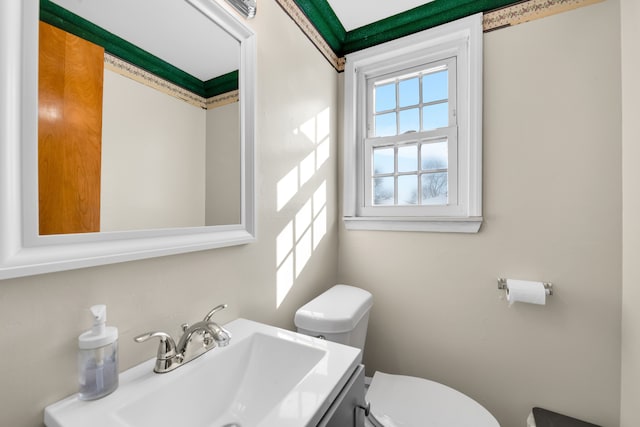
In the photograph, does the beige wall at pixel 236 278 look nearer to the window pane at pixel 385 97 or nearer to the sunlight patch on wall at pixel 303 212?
the sunlight patch on wall at pixel 303 212

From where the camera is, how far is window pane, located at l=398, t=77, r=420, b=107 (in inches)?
66.4

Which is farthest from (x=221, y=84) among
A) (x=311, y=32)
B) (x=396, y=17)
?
(x=396, y=17)

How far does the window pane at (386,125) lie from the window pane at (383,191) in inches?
11.3

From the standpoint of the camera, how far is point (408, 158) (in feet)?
5.59

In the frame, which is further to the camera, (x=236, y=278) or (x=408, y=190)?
(x=408, y=190)

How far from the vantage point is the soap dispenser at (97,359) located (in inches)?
23.5

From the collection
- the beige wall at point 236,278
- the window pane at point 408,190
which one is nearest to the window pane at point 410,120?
the window pane at point 408,190

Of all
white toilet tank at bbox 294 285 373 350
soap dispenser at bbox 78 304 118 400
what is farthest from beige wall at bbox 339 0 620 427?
soap dispenser at bbox 78 304 118 400

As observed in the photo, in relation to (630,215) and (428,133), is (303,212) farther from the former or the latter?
(630,215)

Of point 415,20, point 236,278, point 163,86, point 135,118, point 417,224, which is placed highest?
point 415,20

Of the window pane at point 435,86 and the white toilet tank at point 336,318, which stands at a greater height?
the window pane at point 435,86

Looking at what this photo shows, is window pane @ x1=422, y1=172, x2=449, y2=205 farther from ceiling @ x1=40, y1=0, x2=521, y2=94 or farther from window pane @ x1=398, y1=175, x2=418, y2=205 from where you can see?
ceiling @ x1=40, y1=0, x2=521, y2=94

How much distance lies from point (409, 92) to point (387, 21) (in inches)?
16.7

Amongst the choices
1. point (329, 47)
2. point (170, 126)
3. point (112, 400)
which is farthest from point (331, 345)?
point (329, 47)
